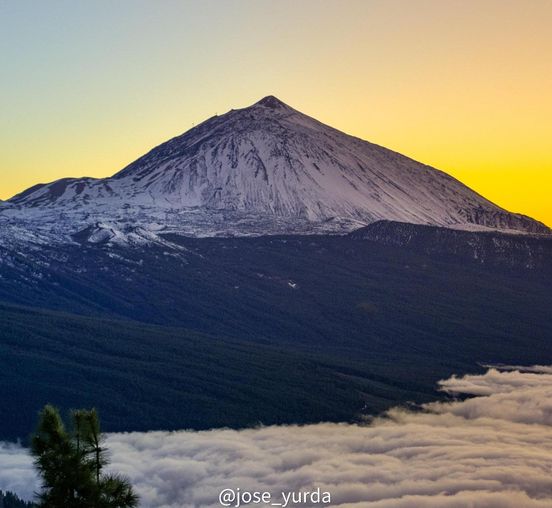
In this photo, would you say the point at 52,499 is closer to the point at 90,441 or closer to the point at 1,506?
the point at 90,441

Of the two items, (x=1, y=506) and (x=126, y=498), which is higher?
(x=126, y=498)

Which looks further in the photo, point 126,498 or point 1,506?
point 1,506

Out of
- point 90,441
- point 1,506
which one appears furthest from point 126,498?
point 1,506

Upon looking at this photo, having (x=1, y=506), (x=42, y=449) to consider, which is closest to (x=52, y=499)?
(x=42, y=449)

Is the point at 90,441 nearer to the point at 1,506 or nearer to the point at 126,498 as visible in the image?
the point at 126,498

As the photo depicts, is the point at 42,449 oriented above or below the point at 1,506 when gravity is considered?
above
